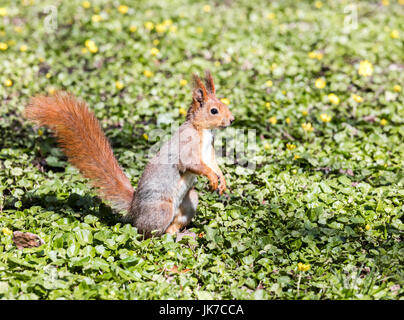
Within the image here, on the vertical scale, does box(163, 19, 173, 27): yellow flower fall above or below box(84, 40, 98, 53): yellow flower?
above

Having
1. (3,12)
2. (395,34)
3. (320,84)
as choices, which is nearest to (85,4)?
(3,12)

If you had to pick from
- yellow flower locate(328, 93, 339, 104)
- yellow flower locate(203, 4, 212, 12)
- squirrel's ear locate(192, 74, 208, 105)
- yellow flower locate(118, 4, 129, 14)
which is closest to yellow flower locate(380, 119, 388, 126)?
yellow flower locate(328, 93, 339, 104)

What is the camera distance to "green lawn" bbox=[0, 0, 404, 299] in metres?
2.72

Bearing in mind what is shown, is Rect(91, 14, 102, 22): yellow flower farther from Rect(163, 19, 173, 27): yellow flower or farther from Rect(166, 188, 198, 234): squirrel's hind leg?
Rect(166, 188, 198, 234): squirrel's hind leg

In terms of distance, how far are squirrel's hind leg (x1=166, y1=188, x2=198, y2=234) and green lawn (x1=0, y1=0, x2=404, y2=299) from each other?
113 mm

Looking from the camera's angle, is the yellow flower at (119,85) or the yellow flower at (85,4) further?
the yellow flower at (85,4)

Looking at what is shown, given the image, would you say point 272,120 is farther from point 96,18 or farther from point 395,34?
point 96,18

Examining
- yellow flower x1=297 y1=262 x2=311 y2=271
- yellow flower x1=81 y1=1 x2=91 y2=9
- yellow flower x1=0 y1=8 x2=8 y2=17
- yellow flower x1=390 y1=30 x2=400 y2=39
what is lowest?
yellow flower x1=297 y1=262 x2=311 y2=271

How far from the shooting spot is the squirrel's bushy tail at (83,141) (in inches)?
120

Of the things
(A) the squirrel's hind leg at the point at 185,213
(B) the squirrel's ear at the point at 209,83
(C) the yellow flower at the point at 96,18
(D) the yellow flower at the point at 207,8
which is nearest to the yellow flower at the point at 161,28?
(C) the yellow flower at the point at 96,18

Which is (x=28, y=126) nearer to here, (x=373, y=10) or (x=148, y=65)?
(x=148, y=65)

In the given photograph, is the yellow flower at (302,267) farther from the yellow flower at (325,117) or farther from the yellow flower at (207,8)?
the yellow flower at (207,8)

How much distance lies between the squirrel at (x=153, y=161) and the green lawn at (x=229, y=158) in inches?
5.8
